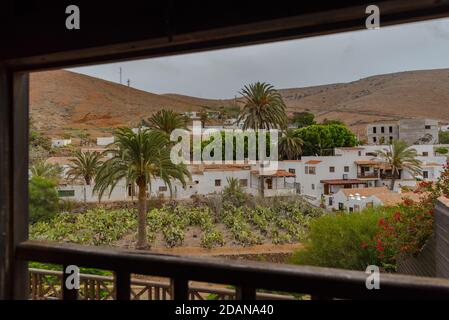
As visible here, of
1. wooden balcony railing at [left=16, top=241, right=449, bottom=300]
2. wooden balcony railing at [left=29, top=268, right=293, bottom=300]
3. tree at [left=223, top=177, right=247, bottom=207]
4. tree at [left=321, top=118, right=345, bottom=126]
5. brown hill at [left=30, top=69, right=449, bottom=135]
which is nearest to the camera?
wooden balcony railing at [left=16, top=241, right=449, bottom=300]

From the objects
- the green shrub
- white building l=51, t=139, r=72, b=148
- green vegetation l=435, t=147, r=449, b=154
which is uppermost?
white building l=51, t=139, r=72, b=148

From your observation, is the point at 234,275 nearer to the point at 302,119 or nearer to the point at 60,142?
the point at 60,142

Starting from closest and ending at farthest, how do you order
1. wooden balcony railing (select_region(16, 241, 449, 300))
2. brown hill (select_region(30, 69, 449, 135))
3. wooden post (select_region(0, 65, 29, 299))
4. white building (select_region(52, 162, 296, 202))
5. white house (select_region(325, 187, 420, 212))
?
1. wooden balcony railing (select_region(16, 241, 449, 300))
2. wooden post (select_region(0, 65, 29, 299))
3. brown hill (select_region(30, 69, 449, 135))
4. white building (select_region(52, 162, 296, 202))
5. white house (select_region(325, 187, 420, 212))

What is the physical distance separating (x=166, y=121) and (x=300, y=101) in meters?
1.03

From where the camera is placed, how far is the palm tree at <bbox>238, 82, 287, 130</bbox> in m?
3.43

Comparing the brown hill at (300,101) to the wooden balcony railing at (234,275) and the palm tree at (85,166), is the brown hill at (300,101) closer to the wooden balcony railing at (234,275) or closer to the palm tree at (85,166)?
the palm tree at (85,166)

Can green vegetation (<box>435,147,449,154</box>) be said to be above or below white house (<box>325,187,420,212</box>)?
above

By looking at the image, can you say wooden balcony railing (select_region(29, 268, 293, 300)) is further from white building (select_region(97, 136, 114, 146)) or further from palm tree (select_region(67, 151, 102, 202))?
white building (select_region(97, 136, 114, 146))

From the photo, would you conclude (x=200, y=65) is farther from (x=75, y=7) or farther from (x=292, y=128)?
(x=292, y=128)

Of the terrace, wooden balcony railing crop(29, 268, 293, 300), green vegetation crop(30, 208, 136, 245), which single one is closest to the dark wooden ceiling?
the terrace

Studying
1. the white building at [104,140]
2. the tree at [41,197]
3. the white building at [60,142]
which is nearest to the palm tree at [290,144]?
the white building at [104,140]

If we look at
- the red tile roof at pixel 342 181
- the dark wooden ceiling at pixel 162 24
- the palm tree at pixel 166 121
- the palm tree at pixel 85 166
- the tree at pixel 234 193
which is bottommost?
the tree at pixel 234 193

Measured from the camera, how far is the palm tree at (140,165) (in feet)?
10.9

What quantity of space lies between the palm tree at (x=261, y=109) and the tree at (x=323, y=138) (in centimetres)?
24
